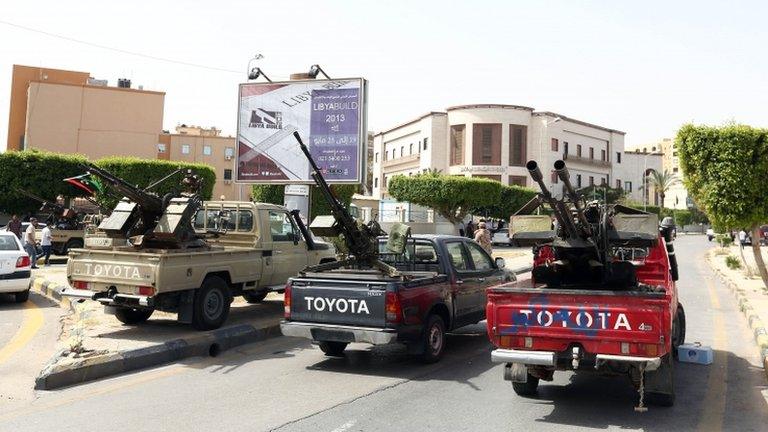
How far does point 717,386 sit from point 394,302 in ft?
11.9

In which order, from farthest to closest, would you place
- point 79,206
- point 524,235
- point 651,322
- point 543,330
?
point 79,206 → point 524,235 → point 543,330 → point 651,322

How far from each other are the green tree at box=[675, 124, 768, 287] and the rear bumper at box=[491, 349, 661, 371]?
926cm

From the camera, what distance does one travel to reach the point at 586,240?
5973 millimetres

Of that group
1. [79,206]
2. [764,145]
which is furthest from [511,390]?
[79,206]

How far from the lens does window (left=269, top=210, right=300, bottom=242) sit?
10688 millimetres

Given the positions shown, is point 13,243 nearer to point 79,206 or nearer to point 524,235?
point 524,235

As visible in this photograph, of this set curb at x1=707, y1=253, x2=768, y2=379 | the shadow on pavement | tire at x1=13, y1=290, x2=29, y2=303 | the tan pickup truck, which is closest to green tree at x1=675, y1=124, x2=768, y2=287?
curb at x1=707, y1=253, x2=768, y2=379

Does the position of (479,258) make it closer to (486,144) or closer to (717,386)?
(717,386)

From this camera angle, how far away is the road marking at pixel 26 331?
809 centimetres

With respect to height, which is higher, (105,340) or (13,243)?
(13,243)

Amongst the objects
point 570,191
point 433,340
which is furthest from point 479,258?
point 570,191

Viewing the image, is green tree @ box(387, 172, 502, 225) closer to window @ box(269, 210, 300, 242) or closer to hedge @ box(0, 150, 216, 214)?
hedge @ box(0, 150, 216, 214)

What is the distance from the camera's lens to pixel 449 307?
806 cm

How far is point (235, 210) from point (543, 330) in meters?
6.42
